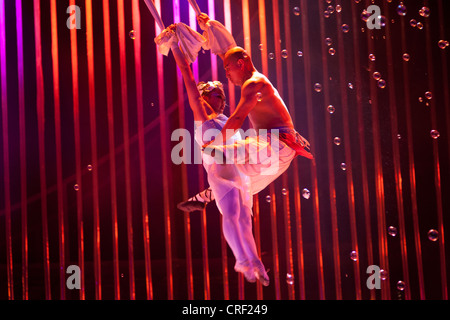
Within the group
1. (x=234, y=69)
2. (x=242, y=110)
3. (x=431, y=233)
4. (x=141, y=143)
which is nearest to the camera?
(x=242, y=110)

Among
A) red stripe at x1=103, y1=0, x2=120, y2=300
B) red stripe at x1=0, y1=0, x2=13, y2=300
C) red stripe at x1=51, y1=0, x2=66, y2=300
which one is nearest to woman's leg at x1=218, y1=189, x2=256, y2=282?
red stripe at x1=103, y1=0, x2=120, y2=300

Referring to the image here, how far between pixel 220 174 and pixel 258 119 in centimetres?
31

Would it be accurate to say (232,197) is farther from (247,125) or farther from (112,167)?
(112,167)

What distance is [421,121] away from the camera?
3232mm

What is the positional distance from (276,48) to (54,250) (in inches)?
78.4

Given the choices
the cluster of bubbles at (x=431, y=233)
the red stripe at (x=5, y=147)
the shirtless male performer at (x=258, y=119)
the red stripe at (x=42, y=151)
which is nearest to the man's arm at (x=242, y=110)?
the shirtless male performer at (x=258, y=119)

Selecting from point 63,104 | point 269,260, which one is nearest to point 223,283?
point 269,260

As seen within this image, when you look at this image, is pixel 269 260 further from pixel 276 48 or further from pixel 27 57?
pixel 27 57

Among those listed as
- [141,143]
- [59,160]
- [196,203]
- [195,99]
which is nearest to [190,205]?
[196,203]

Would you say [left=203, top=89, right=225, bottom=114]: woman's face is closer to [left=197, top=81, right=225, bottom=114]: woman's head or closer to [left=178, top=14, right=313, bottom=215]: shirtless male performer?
[left=197, top=81, right=225, bottom=114]: woman's head

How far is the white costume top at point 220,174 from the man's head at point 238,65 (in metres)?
0.23

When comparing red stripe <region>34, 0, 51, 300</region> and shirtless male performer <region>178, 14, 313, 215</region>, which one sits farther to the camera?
red stripe <region>34, 0, 51, 300</region>

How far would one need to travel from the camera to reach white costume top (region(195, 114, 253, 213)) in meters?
2.39

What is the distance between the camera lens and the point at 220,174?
2.41m
